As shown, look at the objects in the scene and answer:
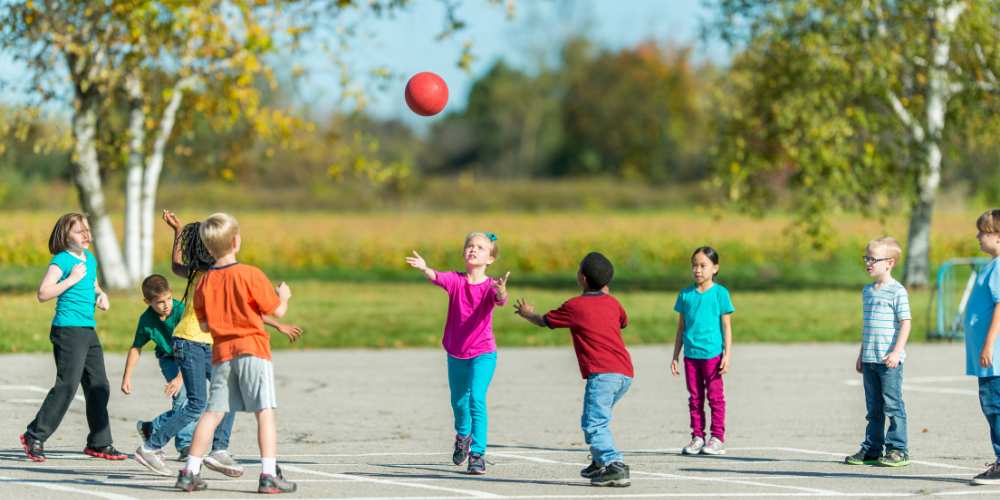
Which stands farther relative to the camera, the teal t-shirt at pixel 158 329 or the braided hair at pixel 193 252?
the teal t-shirt at pixel 158 329

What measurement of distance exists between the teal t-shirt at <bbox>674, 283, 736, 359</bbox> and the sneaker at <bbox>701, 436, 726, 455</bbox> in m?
0.62

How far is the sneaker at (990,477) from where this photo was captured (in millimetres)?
8789

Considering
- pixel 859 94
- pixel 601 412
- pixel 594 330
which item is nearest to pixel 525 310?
pixel 594 330

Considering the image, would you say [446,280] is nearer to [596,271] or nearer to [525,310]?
[525,310]

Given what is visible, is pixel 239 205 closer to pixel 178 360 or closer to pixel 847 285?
pixel 847 285

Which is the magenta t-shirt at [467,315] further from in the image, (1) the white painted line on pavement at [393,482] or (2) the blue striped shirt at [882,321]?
(2) the blue striped shirt at [882,321]

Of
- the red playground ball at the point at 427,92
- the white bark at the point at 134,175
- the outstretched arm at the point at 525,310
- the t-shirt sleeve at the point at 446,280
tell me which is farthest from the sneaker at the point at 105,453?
the white bark at the point at 134,175

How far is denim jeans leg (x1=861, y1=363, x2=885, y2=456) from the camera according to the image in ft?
31.7

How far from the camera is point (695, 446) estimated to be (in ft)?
33.5

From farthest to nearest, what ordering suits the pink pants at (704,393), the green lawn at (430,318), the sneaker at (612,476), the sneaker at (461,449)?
the green lawn at (430,318), the pink pants at (704,393), the sneaker at (461,449), the sneaker at (612,476)

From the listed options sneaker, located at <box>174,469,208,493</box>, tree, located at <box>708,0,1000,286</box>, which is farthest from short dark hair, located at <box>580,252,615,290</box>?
tree, located at <box>708,0,1000,286</box>

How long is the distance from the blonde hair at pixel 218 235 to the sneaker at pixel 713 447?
12.4 ft

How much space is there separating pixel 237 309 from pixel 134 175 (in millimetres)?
19567

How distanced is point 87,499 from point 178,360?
146cm
